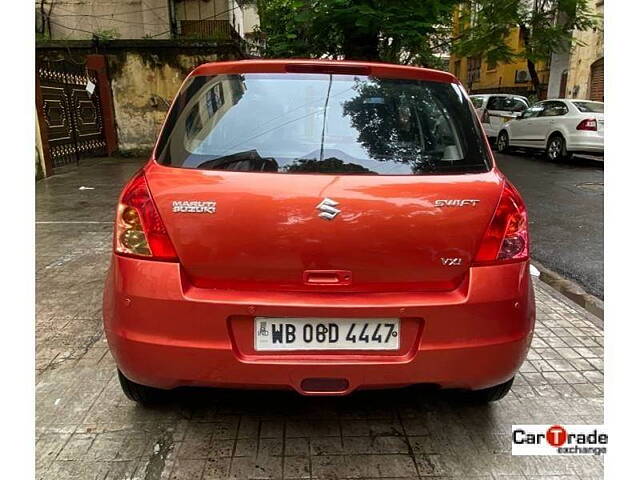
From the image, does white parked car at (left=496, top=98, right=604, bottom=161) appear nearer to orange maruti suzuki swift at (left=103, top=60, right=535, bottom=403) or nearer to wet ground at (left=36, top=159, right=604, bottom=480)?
wet ground at (left=36, top=159, right=604, bottom=480)

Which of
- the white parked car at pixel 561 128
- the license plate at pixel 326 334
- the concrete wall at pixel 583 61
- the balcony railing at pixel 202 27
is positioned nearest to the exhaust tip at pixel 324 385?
the license plate at pixel 326 334

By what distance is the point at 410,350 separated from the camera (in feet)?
6.70

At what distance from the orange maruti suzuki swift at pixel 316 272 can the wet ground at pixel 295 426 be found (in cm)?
39

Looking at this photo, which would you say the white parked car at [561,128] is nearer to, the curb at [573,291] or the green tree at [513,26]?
the green tree at [513,26]

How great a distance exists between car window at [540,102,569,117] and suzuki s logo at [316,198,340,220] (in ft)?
39.5

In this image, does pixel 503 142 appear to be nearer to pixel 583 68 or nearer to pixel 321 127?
pixel 583 68

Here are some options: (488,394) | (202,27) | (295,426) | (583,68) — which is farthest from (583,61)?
(295,426)

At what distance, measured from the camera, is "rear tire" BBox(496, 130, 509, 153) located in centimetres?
1508

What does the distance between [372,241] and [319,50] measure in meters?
8.89

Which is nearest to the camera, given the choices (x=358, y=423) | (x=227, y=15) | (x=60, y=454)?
(x=60, y=454)

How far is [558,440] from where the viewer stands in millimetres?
2461

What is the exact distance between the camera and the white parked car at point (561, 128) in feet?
38.0

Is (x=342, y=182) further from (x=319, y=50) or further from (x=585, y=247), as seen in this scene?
(x=319, y=50)
